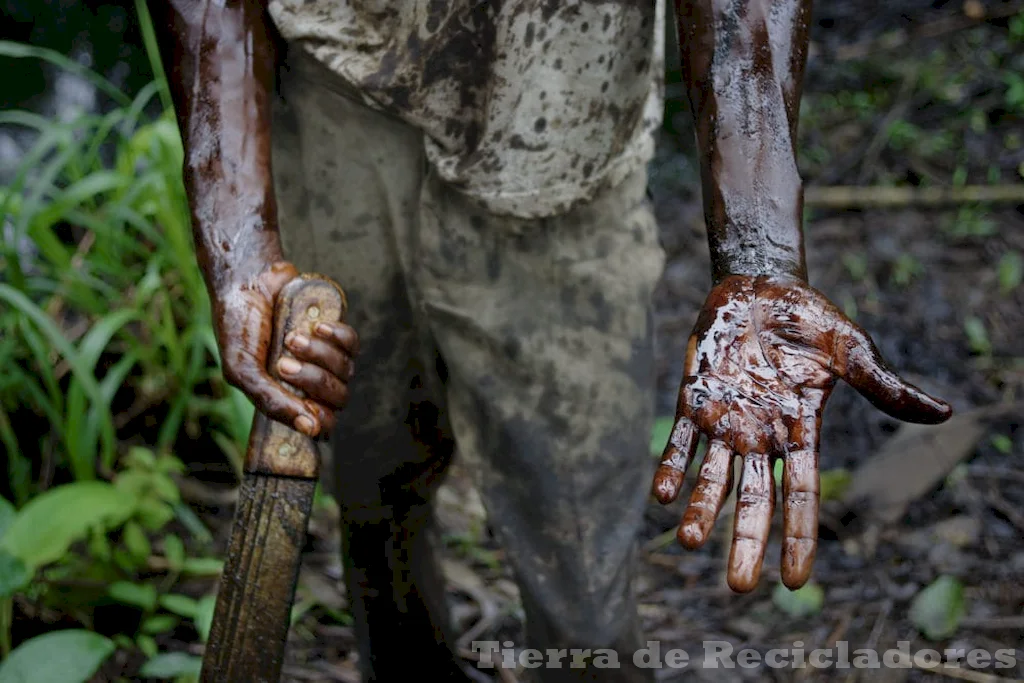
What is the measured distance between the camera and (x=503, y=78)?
1.51 metres

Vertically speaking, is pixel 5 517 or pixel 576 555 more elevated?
pixel 576 555

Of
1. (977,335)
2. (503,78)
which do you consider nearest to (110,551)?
(503,78)


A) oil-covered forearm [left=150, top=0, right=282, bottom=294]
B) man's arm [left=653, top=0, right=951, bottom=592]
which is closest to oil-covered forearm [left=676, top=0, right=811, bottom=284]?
man's arm [left=653, top=0, right=951, bottom=592]

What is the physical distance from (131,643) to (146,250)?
119cm

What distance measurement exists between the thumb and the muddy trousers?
0.50m

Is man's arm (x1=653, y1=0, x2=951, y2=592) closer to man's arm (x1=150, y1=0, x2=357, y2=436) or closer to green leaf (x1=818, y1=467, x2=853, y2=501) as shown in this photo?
man's arm (x1=150, y1=0, x2=357, y2=436)

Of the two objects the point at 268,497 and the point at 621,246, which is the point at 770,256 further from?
the point at 268,497

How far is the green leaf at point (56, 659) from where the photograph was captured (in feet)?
6.06

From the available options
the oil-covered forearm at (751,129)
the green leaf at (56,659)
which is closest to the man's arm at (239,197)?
the oil-covered forearm at (751,129)

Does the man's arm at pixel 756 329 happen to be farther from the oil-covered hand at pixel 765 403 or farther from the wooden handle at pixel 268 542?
the wooden handle at pixel 268 542

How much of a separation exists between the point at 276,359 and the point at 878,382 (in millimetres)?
765

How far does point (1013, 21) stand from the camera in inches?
183

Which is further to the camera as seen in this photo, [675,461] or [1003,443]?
[1003,443]

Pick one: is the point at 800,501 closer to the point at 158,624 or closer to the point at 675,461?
the point at 675,461
